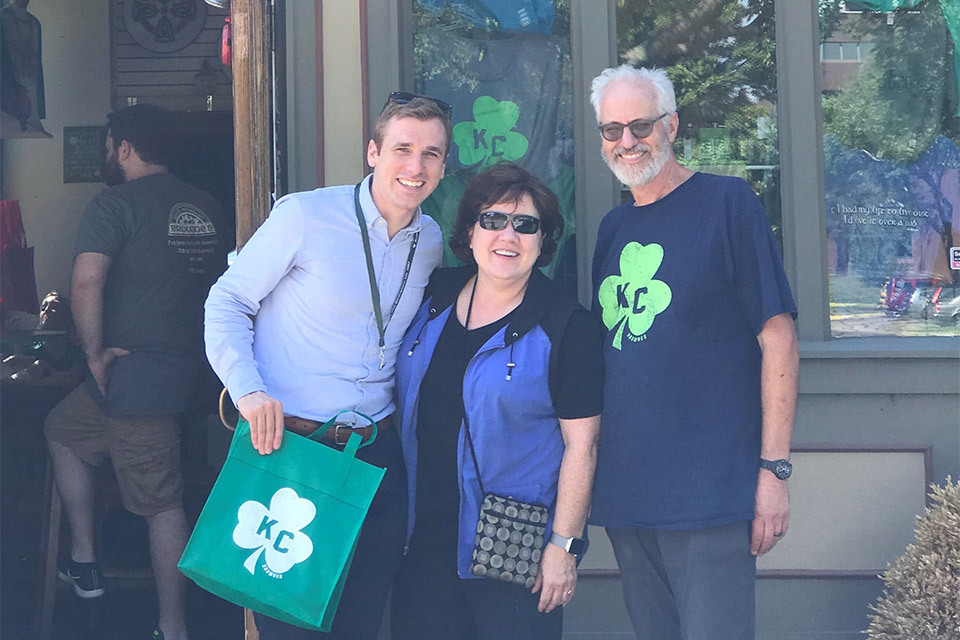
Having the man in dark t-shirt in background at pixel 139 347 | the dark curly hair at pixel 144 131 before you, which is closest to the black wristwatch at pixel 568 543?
the man in dark t-shirt in background at pixel 139 347

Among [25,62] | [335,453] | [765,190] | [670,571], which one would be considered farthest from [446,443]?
[25,62]

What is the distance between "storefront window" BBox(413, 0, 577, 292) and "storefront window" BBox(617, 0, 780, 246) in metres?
0.32

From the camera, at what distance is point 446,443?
2.40 metres

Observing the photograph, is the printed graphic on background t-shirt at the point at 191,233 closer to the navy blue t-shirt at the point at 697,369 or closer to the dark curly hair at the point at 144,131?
the dark curly hair at the point at 144,131

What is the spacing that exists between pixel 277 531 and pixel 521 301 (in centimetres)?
87

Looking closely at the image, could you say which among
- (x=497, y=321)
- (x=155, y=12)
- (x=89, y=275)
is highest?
(x=155, y=12)

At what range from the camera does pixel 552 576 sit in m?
2.36

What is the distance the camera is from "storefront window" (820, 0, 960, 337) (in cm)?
367

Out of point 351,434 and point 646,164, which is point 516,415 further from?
point 646,164

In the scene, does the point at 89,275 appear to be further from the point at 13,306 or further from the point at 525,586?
the point at 525,586

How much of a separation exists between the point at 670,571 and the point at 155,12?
16.3ft

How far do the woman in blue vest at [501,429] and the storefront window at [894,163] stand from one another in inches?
69.1

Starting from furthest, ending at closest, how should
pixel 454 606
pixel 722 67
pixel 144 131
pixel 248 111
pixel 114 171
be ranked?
1. pixel 114 171
2. pixel 144 131
3. pixel 722 67
4. pixel 248 111
5. pixel 454 606

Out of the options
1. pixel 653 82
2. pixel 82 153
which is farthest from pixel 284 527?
pixel 82 153
